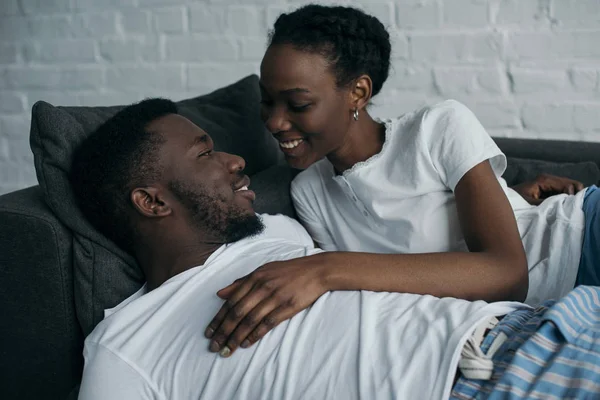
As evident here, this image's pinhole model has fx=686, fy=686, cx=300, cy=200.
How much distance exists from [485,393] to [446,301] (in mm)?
210

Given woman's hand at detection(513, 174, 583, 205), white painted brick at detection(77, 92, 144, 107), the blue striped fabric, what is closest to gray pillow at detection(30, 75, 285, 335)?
the blue striped fabric

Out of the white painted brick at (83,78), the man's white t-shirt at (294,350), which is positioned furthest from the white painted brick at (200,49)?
the man's white t-shirt at (294,350)

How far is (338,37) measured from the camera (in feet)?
5.23

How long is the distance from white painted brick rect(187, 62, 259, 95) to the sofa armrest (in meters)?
1.38

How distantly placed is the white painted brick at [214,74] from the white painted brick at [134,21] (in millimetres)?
264

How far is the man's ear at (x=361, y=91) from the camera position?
1641 millimetres

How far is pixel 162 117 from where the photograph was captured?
1548mm

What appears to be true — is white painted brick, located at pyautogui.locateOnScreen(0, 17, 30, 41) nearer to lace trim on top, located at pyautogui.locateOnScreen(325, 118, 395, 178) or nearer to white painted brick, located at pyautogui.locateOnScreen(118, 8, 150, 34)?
white painted brick, located at pyautogui.locateOnScreen(118, 8, 150, 34)

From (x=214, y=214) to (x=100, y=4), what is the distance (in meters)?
1.71

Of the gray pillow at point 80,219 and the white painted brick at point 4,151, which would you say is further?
the white painted brick at point 4,151

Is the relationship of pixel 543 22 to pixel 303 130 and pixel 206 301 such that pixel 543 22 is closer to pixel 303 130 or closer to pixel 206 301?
pixel 303 130

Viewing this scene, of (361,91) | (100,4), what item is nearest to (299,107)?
(361,91)

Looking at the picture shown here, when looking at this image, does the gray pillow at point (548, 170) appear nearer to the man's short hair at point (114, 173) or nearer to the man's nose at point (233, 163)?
the man's nose at point (233, 163)

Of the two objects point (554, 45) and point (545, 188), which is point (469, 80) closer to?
point (554, 45)
